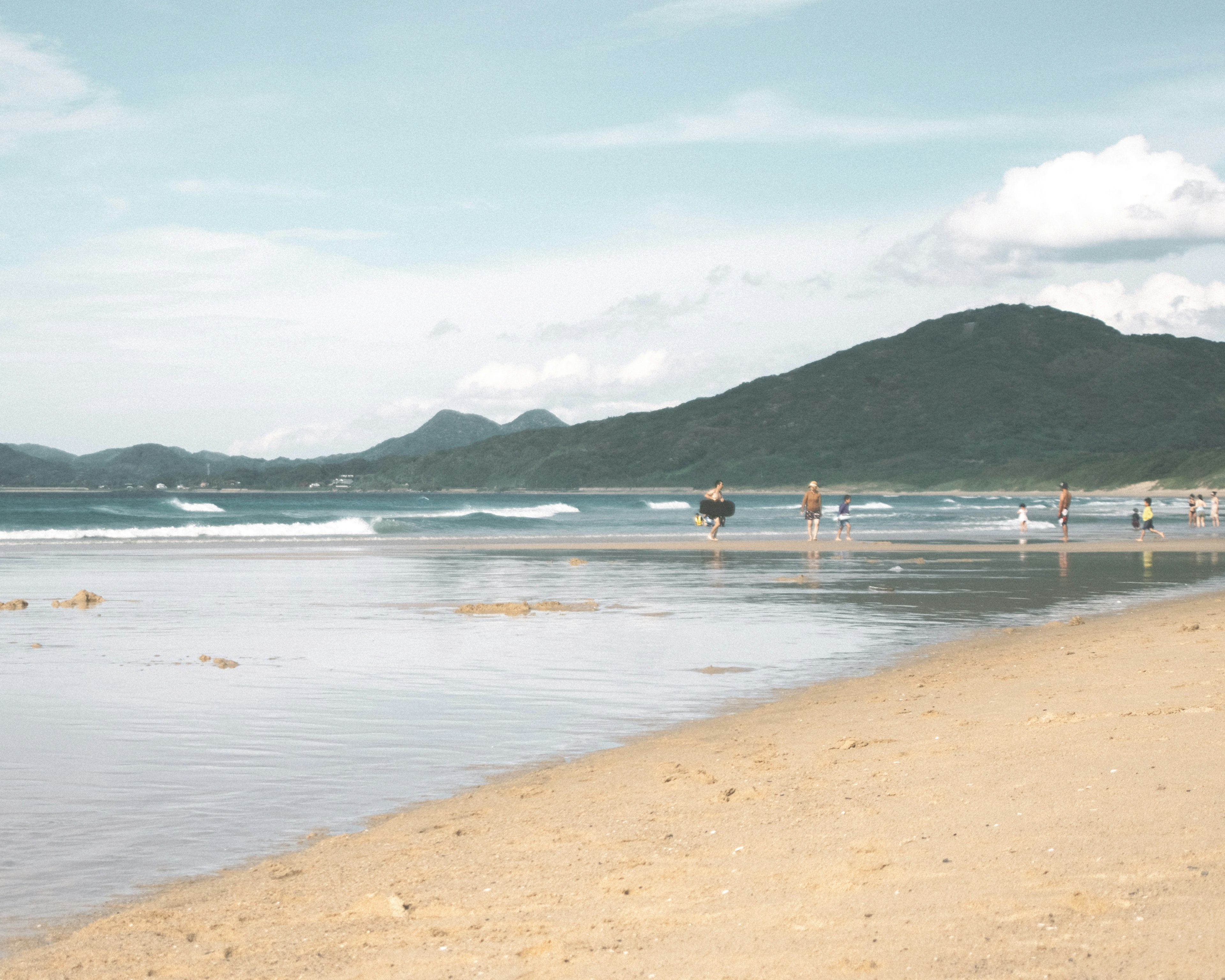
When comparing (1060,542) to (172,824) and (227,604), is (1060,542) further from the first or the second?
(172,824)

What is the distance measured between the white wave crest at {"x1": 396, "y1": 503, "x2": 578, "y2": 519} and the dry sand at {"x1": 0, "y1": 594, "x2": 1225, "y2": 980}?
82.3 m

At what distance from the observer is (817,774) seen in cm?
798

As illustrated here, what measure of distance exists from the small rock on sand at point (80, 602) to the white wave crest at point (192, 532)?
111 feet

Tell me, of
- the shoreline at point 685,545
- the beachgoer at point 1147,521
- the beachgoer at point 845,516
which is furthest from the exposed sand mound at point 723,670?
the beachgoer at point 1147,521

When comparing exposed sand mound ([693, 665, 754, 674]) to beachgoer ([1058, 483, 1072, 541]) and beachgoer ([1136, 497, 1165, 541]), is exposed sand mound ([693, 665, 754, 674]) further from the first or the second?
beachgoer ([1136, 497, 1165, 541])

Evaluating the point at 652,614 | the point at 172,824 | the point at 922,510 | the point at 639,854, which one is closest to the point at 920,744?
the point at 639,854

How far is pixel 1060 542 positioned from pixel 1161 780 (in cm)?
3745

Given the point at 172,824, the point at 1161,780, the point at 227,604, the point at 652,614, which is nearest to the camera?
the point at 1161,780

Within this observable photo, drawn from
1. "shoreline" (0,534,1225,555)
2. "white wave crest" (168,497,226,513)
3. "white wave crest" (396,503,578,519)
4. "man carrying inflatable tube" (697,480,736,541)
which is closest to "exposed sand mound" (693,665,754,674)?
"shoreline" (0,534,1225,555)

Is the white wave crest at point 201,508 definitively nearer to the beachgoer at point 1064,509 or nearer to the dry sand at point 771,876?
the beachgoer at point 1064,509

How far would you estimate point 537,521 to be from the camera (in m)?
84.6

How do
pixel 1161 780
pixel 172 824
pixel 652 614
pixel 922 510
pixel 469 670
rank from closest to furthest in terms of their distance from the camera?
1. pixel 1161 780
2. pixel 172 824
3. pixel 469 670
4. pixel 652 614
5. pixel 922 510

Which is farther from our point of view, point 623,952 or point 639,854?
point 639,854

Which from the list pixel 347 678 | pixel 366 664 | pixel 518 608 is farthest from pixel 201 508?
pixel 347 678
